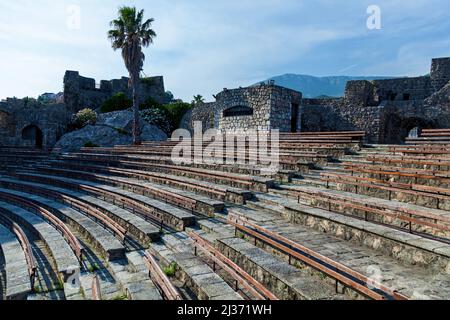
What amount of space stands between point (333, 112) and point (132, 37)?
50.9ft

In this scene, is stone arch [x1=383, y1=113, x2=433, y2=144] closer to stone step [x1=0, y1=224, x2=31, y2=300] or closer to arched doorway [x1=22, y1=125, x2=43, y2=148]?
stone step [x1=0, y1=224, x2=31, y2=300]

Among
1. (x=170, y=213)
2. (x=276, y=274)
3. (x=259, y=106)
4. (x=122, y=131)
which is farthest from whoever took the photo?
(x=122, y=131)

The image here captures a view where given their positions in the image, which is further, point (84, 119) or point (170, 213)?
point (84, 119)

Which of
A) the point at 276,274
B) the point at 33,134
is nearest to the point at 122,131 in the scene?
the point at 33,134

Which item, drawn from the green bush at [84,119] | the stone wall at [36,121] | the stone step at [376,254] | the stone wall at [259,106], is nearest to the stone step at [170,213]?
the stone step at [376,254]

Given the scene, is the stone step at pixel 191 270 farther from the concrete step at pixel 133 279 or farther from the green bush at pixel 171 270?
the concrete step at pixel 133 279

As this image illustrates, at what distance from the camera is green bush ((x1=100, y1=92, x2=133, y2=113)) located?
109 feet

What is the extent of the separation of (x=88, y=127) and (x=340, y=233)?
995 inches

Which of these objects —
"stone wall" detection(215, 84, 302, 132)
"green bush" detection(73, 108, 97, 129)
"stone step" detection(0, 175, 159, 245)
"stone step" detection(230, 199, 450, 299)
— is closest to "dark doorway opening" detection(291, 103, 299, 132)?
"stone wall" detection(215, 84, 302, 132)

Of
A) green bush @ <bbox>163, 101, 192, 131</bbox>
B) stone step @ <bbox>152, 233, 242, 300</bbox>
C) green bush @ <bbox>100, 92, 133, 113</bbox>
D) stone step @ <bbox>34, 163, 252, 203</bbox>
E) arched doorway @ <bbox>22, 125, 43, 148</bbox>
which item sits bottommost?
stone step @ <bbox>152, 233, 242, 300</bbox>

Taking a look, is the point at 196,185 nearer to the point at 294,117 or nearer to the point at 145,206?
the point at 145,206

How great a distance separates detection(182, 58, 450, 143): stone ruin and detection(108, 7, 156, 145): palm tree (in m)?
6.52

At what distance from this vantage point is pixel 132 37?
884 inches
